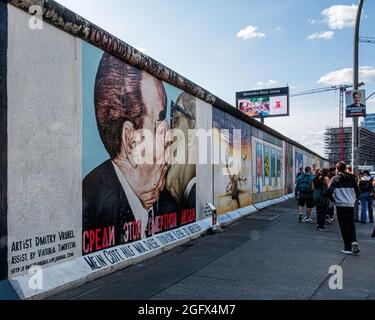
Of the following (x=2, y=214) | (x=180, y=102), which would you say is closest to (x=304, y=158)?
(x=180, y=102)

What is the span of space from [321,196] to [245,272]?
578cm

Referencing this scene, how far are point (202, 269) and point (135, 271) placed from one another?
3.50 ft

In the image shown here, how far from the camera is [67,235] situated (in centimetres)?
508

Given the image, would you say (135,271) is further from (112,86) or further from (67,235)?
(112,86)

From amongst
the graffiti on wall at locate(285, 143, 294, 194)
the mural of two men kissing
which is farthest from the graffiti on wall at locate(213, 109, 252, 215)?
the graffiti on wall at locate(285, 143, 294, 194)

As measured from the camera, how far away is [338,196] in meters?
7.81

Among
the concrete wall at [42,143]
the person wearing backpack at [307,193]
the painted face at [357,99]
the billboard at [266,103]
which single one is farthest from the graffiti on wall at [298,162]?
the concrete wall at [42,143]

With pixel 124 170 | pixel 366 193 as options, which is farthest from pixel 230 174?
pixel 124 170

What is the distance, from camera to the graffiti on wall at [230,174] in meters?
11.2

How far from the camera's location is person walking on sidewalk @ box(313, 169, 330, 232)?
10469 millimetres

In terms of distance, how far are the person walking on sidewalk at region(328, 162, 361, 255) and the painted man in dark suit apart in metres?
3.63

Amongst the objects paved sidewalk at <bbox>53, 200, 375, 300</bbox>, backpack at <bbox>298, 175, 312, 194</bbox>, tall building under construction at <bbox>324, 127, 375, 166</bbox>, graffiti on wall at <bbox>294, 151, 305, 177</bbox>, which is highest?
tall building under construction at <bbox>324, 127, 375, 166</bbox>

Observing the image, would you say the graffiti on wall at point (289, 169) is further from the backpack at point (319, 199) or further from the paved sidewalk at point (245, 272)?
the paved sidewalk at point (245, 272)

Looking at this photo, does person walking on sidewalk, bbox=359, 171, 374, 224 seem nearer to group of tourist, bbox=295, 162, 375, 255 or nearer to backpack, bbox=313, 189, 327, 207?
group of tourist, bbox=295, 162, 375, 255
